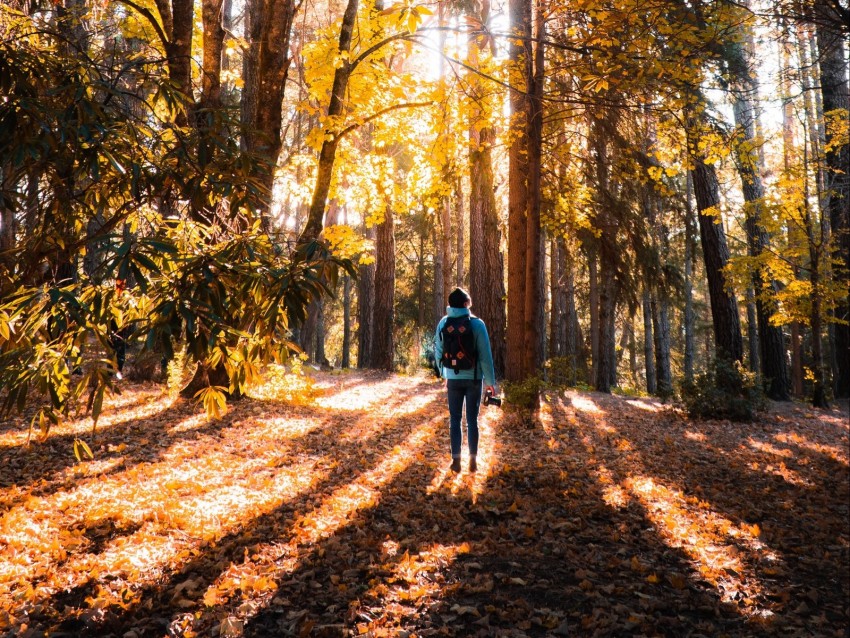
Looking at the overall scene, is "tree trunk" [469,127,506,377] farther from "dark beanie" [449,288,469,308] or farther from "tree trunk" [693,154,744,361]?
"dark beanie" [449,288,469,308]

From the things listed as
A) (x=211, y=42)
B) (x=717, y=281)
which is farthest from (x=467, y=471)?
(x=717, y=281)

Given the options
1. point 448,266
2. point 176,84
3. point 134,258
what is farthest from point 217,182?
point 448,266

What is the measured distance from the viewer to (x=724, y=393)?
35.0 feet

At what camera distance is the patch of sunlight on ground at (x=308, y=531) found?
3785 mm

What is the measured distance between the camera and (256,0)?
32.0 ft

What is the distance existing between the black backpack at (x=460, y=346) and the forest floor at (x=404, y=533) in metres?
1.27

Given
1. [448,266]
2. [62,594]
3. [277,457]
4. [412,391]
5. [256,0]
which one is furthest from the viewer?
[448,266]

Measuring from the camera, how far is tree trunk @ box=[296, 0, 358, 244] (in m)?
7.18

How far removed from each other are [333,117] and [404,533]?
16.1 feet

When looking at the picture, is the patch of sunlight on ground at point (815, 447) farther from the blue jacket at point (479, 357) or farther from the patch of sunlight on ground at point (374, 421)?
the patch of sunlight on ground at point (374, 421)

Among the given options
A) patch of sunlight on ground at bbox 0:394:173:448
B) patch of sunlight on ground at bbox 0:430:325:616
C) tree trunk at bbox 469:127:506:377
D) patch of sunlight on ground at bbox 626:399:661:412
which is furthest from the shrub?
patch of sunlight on ground at bbox 0:394:173:448

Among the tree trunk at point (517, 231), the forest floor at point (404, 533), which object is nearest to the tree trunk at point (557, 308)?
the tree trunk at point (517, 231)

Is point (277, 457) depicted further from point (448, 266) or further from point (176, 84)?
point (448, 266)

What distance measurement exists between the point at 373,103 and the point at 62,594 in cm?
714
